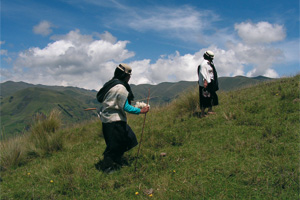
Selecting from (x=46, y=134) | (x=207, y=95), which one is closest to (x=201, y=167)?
(x=207, y=95)

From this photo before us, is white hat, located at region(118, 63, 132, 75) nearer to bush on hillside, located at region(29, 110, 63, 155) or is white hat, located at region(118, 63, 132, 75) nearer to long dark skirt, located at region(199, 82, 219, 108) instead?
long dark skirt, located at region(199, 82, 219, 108)

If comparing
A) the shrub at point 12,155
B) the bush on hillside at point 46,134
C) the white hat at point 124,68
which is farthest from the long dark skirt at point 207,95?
the shrub at point 12,155

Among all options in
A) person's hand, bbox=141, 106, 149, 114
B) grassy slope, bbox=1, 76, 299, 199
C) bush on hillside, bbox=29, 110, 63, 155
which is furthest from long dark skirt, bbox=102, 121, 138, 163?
bush on hillside, bbox=29, 110, 63, 155

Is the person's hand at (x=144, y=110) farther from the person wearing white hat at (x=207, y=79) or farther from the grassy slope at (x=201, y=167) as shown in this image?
the person wearing white hat at (x=207, y=79)

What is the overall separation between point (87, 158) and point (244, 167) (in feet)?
11.9

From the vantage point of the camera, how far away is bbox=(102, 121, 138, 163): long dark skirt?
411 cm

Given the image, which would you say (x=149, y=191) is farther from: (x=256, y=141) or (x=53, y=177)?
(x=256, y=141)

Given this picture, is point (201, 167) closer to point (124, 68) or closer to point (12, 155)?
point (124, 68)

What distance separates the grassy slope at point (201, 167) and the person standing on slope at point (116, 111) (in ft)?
1.40

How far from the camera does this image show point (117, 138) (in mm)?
4137

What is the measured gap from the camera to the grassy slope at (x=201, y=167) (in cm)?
319

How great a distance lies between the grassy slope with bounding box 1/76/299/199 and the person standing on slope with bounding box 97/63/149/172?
0.43 m

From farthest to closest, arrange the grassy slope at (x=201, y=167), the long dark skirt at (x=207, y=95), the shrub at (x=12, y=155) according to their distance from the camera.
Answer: the long dark skirt at (x=207, y=95), the shrub at (x=12, y=155), the grassy slope at (x=201, y=167)

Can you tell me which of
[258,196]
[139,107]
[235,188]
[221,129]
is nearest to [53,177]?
[139,107]
